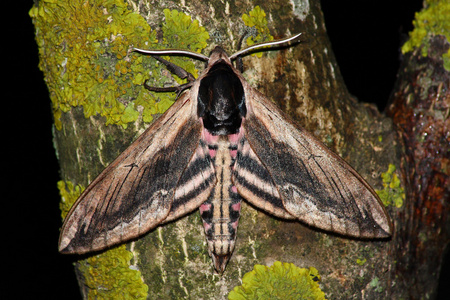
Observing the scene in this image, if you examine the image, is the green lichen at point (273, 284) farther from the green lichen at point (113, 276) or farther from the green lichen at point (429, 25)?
the green lichen at point (429, 25)

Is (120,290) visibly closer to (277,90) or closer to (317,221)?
(317,221)

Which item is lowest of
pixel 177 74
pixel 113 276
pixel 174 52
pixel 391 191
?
pixel 113 276

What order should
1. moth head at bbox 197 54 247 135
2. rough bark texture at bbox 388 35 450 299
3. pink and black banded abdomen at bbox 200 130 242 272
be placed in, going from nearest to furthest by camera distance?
1. pink and black banded abdomen at bbox 200 130 242 272
2. moth head at bbox 197 54 247 135
3. rough bark texture at bbox 388 35 450 299

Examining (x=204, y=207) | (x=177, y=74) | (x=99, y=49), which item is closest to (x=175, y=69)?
(x=177, y=74)

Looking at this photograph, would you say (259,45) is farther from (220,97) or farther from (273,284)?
(273,284)

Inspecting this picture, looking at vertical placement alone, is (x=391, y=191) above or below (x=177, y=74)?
below

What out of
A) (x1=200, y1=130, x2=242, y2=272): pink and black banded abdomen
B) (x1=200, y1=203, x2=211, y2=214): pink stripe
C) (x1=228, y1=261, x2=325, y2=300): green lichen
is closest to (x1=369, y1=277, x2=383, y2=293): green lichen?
(x1=228, y1=261, x2=325, y2=300): green lichen

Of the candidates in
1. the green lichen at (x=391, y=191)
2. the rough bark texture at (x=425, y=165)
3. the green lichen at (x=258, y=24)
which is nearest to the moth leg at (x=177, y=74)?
the green lichen at (x=258, y=24)

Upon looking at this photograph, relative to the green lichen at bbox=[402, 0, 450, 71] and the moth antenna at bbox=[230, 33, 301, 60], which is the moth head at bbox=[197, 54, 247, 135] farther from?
the green lichen at bbox=[402, 0, 450, 71]

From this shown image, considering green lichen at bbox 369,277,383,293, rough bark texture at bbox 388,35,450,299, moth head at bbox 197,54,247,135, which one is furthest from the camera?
rough bark texture at bbox 388,35,450,299
